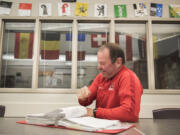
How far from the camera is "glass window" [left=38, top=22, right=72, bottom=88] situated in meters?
3.14

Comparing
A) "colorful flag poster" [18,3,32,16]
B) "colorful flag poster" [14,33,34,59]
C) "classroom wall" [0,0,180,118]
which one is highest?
"colorful flag poster" [18,3,32,16]

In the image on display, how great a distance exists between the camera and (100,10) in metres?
3.17

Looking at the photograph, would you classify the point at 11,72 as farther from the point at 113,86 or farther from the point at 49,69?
the point at 113,86

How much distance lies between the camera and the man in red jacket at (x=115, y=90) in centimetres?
120

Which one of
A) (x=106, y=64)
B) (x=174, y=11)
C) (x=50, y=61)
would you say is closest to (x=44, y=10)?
(x=50, y=61)

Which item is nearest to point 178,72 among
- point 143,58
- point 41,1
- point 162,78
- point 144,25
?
point 162,78

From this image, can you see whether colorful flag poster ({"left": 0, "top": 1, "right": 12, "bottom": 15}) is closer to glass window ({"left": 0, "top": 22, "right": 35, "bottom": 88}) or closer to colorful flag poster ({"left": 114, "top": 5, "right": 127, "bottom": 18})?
glass window ({"left": 0, "top": 22, "right": 35, "bottom": 88})

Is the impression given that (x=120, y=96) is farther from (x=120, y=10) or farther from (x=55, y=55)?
(x=120, y=10)

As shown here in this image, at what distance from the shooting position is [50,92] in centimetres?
297

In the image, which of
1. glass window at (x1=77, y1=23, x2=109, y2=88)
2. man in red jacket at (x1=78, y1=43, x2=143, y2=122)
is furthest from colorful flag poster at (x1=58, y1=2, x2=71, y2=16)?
man in red jacket at (x1=78, y1=43, x2=143, y2=122)

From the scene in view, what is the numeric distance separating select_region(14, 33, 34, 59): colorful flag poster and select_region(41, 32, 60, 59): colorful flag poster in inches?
8.1

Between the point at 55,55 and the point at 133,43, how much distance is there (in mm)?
1413

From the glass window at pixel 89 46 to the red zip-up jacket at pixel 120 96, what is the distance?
1481 millimetres

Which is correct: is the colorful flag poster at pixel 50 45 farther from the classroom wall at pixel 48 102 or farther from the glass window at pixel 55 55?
the classroom wall at pixel 48 102
